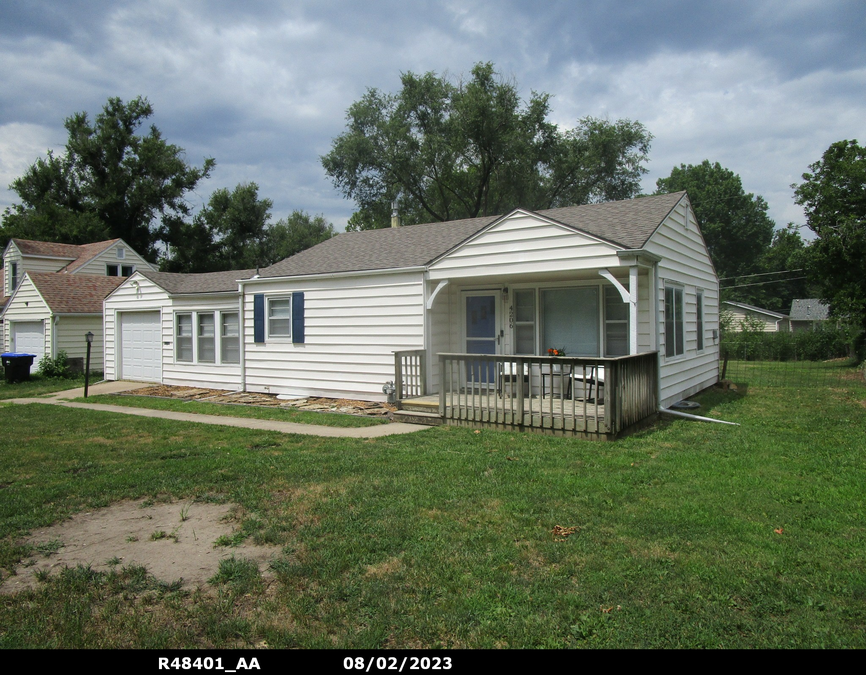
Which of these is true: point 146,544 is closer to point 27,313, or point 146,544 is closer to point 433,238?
point 433,238

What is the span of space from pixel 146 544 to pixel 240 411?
7320 mm

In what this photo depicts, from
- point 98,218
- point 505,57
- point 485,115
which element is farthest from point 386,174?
point 98,218

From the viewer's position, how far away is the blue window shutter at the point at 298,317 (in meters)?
13.1

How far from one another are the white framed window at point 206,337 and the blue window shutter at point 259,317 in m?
1.81

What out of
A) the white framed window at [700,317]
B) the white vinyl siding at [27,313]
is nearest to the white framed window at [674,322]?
the white framed window at [700,317]

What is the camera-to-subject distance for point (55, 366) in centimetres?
2011

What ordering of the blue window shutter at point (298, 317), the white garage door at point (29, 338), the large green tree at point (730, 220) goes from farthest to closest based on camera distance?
the large green tree at point (730, 220)
the white garage door at point (29, 338)
the blue window shutter at point (298, 317)

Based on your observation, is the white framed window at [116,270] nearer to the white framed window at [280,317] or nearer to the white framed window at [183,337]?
the white framed window at [183,337]

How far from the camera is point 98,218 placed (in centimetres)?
3775

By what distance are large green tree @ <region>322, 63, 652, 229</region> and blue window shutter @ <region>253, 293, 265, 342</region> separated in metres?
19.8

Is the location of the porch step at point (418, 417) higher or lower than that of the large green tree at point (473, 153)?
lower

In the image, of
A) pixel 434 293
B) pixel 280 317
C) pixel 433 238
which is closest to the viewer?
pixel 434 293

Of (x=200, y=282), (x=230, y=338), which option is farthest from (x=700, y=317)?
(x=200, y=282)

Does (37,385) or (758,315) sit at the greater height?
(758,315)
